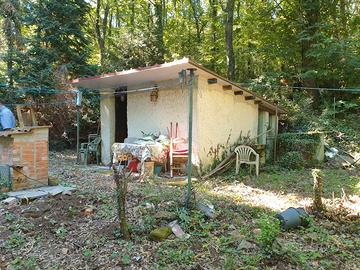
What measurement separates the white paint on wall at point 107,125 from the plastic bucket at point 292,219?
262 inches

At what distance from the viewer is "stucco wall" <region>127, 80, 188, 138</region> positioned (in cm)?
811

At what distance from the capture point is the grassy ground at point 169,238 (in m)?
3.43

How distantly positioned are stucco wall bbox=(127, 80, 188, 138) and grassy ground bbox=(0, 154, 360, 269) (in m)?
2.68

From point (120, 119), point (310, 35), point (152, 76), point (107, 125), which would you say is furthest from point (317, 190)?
point (310, 35)

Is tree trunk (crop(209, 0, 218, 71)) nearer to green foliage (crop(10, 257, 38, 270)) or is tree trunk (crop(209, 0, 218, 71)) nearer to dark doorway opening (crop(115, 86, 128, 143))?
dark doorway opening (crop(115, 86, 128, 143))

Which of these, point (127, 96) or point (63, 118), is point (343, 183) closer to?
point (127, 96)

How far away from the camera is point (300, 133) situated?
977 cm

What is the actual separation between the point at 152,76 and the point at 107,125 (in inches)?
114

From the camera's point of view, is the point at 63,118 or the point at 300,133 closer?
the point at 300,133

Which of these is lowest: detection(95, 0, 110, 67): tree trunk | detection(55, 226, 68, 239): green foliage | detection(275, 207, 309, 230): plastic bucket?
detection(55, 226, 68, 239): green foliage

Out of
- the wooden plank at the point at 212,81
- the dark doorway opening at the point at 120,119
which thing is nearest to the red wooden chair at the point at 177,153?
the wooden plank at the point at 212,81

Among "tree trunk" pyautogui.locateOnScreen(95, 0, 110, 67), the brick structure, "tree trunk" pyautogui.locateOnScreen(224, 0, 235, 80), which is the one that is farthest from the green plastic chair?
"tree trunk" pyautogui.locateOnScreen(95, 0, 110, 67)

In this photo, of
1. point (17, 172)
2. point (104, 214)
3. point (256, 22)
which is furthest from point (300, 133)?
point (17, 172)

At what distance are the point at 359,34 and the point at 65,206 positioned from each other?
11.5 meters
